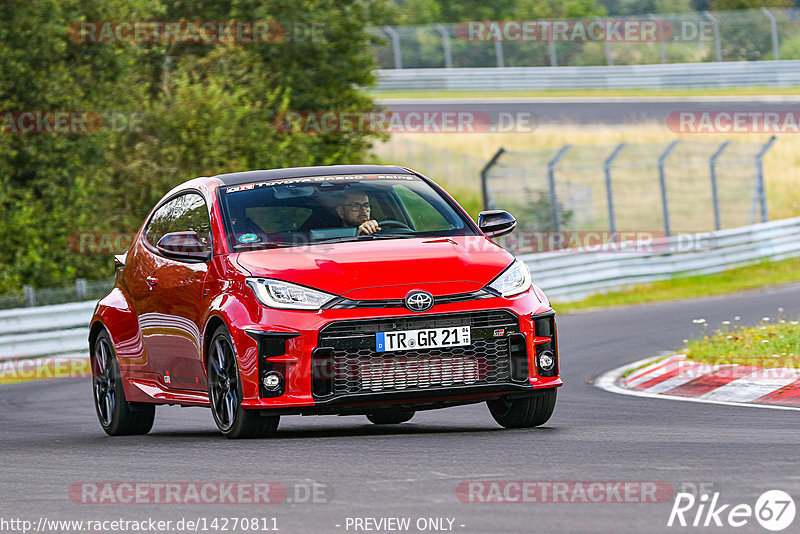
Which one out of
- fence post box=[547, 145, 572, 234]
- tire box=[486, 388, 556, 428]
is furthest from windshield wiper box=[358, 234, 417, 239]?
fence post box=[547, 145, 572, 234]

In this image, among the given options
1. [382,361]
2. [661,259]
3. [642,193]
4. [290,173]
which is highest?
[290,173]

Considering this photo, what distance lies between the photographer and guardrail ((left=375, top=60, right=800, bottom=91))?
1622 inches

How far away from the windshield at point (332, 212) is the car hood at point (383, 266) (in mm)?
230

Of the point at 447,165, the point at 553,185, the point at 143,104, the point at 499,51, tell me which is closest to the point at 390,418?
the point at 553,185

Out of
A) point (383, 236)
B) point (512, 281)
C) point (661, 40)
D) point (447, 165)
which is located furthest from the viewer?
point (661, 40)

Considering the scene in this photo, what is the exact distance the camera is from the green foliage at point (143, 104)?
2362 centimetres

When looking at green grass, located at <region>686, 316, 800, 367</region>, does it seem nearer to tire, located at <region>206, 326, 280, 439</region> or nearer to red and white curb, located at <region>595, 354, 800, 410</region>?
red and white curb, located at <region>595, 354, 800, 410</region>

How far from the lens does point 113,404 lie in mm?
10273

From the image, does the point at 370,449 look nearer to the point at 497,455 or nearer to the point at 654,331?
the point at 497,455

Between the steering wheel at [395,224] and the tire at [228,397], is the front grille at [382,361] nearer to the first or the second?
the tire at [228,397]

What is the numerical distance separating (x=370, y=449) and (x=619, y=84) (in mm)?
37295

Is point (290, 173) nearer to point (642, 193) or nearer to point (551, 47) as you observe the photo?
point (642, 193)

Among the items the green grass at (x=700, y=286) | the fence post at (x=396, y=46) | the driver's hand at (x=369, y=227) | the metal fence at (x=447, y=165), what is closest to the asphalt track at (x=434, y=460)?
the driver's hand at (x=369, y=227)

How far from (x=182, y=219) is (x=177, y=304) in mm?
801
